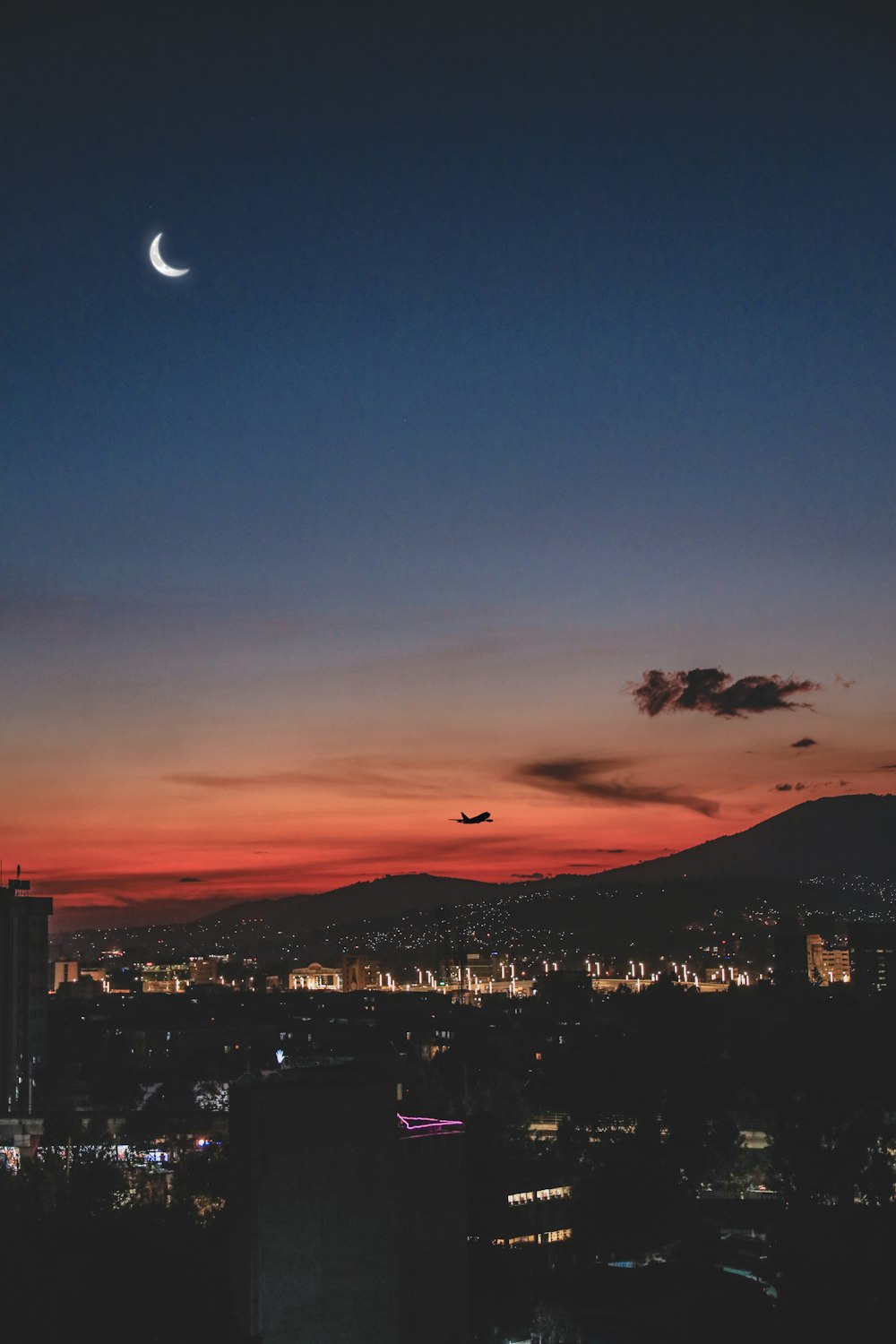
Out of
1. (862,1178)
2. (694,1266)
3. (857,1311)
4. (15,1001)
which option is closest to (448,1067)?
(15,1001)

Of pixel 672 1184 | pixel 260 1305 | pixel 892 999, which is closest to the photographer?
pixel 260 1305

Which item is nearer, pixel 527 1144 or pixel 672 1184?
pixel 672 1184

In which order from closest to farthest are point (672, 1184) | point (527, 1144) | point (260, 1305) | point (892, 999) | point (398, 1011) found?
point (260, 1305), point (672, 1184), point (527, 1144), point (892, 999), point (398, 1011)

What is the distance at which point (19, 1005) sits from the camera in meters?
55.6

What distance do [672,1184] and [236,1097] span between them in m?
14.9

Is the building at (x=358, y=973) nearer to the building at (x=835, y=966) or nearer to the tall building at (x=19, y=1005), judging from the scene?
the building at (x=835, y=966)

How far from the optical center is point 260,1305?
53.1 feet

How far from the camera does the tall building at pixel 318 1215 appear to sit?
16.2 meters

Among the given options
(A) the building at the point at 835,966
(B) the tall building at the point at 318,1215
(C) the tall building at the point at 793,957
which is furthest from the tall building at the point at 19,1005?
(A) the building at the point at 835,966

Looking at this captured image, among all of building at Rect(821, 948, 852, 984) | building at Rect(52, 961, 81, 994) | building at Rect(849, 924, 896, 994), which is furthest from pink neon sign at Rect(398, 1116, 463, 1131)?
building at Rect(52, 961, 81, 994)

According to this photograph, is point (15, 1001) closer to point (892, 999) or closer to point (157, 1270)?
point (892, 999)

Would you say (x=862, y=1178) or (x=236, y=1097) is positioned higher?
(x=236, y=1097)

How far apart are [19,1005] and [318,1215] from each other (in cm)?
4223

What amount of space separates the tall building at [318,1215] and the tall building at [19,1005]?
37170 millimetres
